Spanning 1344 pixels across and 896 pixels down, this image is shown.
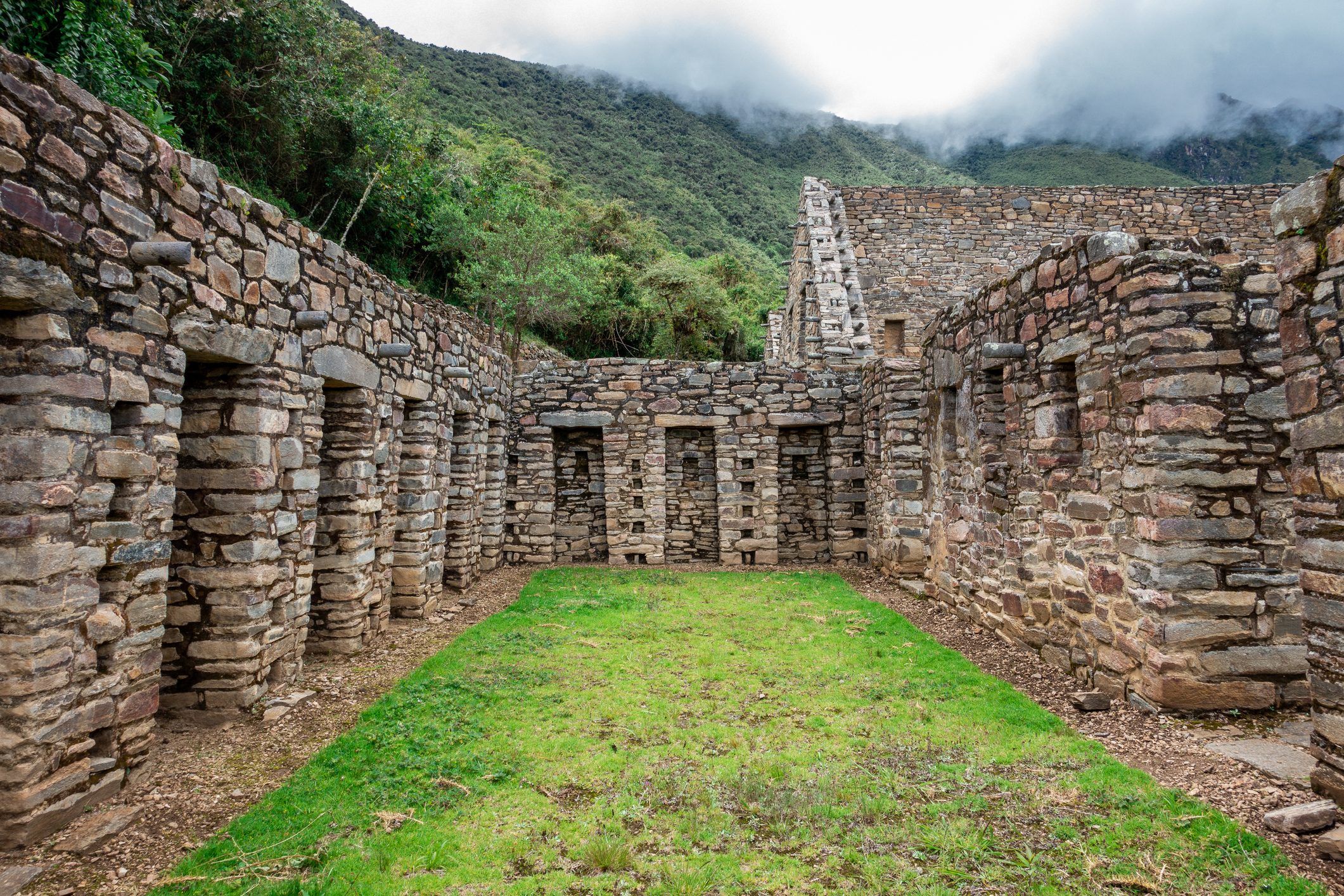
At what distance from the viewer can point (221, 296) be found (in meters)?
4.94

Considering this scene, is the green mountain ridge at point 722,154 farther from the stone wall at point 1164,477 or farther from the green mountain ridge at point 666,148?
the stone wall at point 1164,477

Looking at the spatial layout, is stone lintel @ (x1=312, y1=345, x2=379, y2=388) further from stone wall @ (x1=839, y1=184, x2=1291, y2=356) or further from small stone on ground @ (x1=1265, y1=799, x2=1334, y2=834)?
stone wall @ (x1=839, y1=184, x2=1291, y2=356)

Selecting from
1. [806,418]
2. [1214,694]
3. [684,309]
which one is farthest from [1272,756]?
[684,309]

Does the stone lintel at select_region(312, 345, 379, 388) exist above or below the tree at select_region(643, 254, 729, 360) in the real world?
below

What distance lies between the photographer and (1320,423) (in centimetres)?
328

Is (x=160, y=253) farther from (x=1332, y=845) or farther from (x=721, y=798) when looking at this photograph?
(x=1332, y=845)

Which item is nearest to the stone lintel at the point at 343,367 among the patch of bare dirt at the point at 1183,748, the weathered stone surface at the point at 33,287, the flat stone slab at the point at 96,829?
the weathered stone surface at the point at 33,287

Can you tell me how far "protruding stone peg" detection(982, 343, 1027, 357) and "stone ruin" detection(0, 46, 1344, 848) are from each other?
0.10 feet

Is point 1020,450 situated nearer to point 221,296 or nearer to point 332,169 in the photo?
point 221,296

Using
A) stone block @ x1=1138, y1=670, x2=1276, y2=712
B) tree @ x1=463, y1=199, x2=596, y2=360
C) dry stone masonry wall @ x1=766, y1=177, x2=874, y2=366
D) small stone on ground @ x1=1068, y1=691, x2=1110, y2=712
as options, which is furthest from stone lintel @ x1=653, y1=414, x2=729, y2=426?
stone block @ x1=1138, y1=670, x2=1276, y2=712

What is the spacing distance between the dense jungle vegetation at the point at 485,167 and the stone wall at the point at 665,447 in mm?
5020

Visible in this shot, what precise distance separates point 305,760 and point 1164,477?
6.42m

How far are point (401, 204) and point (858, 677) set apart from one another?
14782 mm

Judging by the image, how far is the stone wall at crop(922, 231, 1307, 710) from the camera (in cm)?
487
